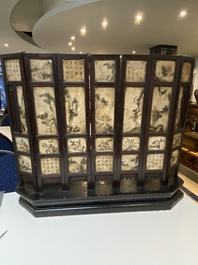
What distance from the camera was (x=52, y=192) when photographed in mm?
788

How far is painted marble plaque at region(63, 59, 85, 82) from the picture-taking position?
646 mm

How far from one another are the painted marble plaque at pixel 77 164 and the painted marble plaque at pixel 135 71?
0.37 metres

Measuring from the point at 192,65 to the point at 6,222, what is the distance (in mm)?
985

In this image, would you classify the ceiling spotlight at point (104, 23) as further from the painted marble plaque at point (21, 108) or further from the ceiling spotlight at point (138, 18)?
the painted marble plaque at point (21, 108)

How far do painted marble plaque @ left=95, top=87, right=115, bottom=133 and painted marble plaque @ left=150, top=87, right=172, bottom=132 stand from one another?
0.55 feet

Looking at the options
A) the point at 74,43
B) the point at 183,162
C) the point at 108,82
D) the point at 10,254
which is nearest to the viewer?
the point at 10,254

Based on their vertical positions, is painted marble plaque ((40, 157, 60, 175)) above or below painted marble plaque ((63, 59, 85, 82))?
below

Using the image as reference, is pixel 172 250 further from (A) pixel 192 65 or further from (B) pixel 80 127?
(A) pixel 192 65

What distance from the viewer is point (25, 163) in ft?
2.56

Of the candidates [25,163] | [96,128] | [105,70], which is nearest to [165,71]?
[105,70]

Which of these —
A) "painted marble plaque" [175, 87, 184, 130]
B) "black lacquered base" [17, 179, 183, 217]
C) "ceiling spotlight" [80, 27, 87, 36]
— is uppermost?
"ceiling spotlight" [80, 27, 87, 36]

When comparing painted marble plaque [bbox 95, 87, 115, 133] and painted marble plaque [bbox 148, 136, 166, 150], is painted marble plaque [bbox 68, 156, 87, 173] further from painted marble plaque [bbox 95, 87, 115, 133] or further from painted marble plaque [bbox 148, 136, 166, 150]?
painted marble plaque [bbox 148, 136, 166, 150]

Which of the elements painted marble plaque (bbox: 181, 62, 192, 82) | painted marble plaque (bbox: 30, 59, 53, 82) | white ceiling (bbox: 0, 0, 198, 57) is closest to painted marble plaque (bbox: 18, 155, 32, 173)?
painted marble plaque (bbox: 30, 59, 53, 82)

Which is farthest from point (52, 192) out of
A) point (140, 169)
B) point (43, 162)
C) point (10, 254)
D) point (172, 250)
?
point (172, 250)
